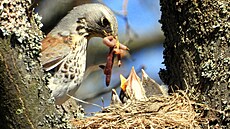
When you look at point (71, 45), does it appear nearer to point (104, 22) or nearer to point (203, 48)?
point (104, 22)

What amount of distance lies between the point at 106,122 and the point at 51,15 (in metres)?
2.20

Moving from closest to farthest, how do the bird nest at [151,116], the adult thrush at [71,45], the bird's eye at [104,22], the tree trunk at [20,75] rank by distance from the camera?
the tree trunk at [20,75], the bird nest at [151,116], the adult thrush at [71,45], the bird's eye at [104,22]

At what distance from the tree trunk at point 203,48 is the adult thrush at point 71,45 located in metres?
0.77

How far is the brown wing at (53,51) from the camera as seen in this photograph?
3.85m

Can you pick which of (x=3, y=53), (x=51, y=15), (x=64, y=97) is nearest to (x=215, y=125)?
(x=64, y=97)

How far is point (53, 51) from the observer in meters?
4.00

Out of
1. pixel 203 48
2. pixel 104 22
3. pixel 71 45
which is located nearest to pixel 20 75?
pixel 203 48

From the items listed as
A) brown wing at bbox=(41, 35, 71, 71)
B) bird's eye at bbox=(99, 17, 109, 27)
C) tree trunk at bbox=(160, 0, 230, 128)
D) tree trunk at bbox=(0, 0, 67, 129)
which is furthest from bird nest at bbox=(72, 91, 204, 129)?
tree trunk at bbox=(0, 0, 67, 129)

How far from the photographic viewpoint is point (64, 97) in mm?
3824

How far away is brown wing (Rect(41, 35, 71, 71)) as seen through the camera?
3.85 meters

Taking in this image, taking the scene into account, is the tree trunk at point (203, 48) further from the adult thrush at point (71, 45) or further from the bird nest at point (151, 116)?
the adult thrush at point (71, 45)

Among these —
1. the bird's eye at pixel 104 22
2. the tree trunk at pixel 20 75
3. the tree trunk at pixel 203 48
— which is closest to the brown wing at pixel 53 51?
the bird's eye at pixel 104 22

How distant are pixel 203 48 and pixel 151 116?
1.64 ft

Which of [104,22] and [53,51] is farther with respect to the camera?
[104,22]
